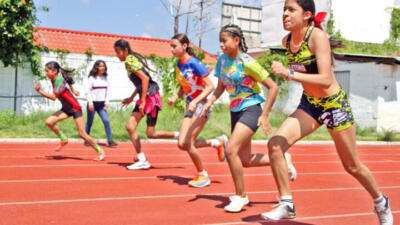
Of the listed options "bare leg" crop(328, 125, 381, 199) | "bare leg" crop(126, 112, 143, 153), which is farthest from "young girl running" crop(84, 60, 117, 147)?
"bare leg" crop(328, 125, 381, 199)

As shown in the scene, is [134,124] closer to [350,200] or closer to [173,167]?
[173,167]

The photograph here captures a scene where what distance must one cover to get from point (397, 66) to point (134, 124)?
14091 mm

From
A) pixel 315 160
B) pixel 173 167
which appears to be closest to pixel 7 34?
pixel 173 167

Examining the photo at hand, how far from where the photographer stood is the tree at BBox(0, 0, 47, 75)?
1449cm

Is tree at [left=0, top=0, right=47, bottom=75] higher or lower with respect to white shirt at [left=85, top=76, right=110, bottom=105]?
higher

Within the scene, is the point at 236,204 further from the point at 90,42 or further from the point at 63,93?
the point at 90,42

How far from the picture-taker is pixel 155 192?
5930 mm

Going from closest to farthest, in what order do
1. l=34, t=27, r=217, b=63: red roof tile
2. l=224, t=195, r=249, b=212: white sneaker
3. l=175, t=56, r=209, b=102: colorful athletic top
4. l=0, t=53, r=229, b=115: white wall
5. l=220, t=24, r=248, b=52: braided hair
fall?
l=224, t=195, r=249, b=212: white sneaker → l=220, t=24, r=248, b=52: braided hair → l=175, t=56, r=209, b=102: colorful athletic top → l=0, t=53, r=229, b=115: white wall → l=34, t=27, r=217, b=63: red roof tile

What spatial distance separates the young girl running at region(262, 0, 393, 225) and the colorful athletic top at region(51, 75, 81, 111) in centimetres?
546

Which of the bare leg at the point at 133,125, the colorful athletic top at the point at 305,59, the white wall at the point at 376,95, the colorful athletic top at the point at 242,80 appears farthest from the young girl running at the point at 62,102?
the white wall at the point at 376,95

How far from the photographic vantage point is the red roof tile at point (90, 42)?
84.7 feet

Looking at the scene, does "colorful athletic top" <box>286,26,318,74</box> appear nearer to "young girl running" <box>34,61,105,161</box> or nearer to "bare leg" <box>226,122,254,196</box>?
"bare leg" <box>226,122,254,196</box>

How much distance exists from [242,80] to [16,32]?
11.8m

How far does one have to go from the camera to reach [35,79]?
16.5 meters
